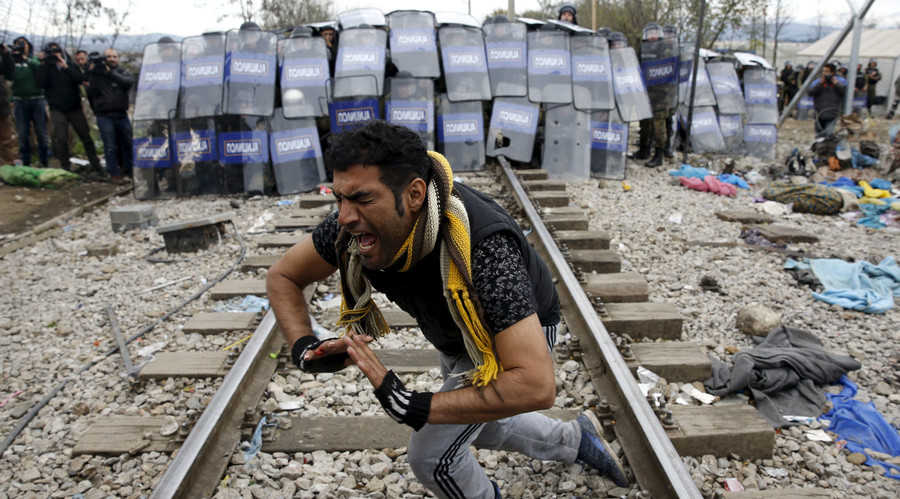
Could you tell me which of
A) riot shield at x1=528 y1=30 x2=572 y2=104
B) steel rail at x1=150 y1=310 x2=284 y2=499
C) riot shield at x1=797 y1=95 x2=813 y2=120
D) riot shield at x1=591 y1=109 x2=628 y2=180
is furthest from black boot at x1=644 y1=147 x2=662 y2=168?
riot shield at x1=797 y1=95 x2=813 y2=120

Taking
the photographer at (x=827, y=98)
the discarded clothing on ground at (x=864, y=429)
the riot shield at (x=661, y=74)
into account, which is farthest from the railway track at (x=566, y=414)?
the photographer at (x=827, y=98)

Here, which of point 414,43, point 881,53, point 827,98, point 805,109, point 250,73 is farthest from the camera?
point 881,53

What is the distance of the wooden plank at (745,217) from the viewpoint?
279 inches

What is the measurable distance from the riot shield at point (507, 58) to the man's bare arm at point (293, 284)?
25.0ft

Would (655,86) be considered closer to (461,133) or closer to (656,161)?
(656,161)

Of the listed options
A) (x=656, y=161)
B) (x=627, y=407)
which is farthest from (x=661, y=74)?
(x=627, y=407)

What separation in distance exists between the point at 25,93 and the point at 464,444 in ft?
35.8

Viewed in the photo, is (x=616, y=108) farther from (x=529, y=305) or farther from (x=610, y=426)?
(x=529, y=305)

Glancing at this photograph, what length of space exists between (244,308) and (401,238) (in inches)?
126

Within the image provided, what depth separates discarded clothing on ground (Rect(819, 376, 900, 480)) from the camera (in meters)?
3.02

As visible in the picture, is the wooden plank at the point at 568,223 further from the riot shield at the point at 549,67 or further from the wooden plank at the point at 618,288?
the riot shield at the point at 549,67

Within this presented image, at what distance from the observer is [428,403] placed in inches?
72.4

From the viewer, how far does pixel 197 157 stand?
8836mm

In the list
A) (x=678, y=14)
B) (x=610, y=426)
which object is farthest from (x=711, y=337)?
(x=678, y=14)
